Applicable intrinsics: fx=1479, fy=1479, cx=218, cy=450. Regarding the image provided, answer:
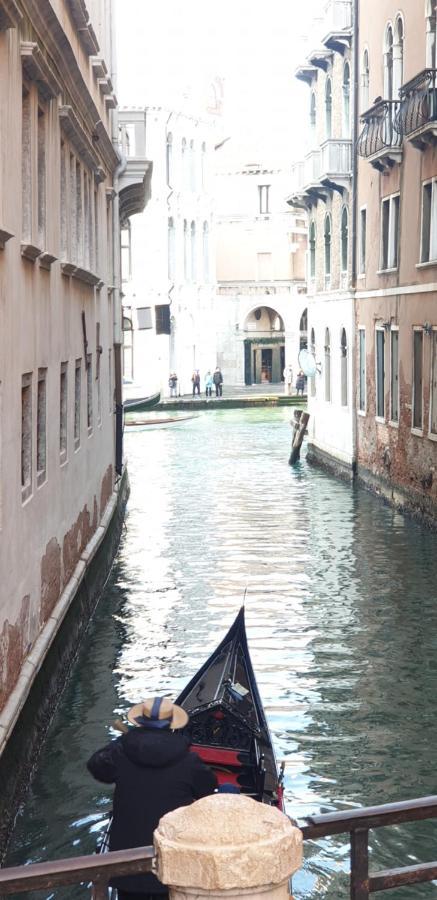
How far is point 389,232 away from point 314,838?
17.5 meters

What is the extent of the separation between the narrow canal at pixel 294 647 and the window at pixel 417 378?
4.26 ft

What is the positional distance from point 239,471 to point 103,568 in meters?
11.9

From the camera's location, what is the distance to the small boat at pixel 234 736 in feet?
22.3

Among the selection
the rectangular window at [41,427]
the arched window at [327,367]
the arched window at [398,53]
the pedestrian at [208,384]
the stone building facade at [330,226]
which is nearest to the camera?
the rectangular window at [41,427]

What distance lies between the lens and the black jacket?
4.70m

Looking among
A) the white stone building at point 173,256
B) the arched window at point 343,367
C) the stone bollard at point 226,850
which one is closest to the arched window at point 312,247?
the arched window at point 343,367

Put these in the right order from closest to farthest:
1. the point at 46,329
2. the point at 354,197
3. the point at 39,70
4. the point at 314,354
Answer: the point at 39,70
the point at 46,329
the point at 354,197
the point at 314,354

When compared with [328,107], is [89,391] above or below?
below

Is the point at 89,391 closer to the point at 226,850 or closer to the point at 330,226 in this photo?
the point at 226,850

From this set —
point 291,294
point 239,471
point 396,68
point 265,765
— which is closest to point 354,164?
point 396,68

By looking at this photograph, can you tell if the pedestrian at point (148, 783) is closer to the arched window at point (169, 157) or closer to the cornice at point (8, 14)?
the cornice at point (8, 14)

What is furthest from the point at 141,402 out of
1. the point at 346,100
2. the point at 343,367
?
the point at 346,100

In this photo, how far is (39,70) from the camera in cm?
887

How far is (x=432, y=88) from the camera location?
16328 millimetres
